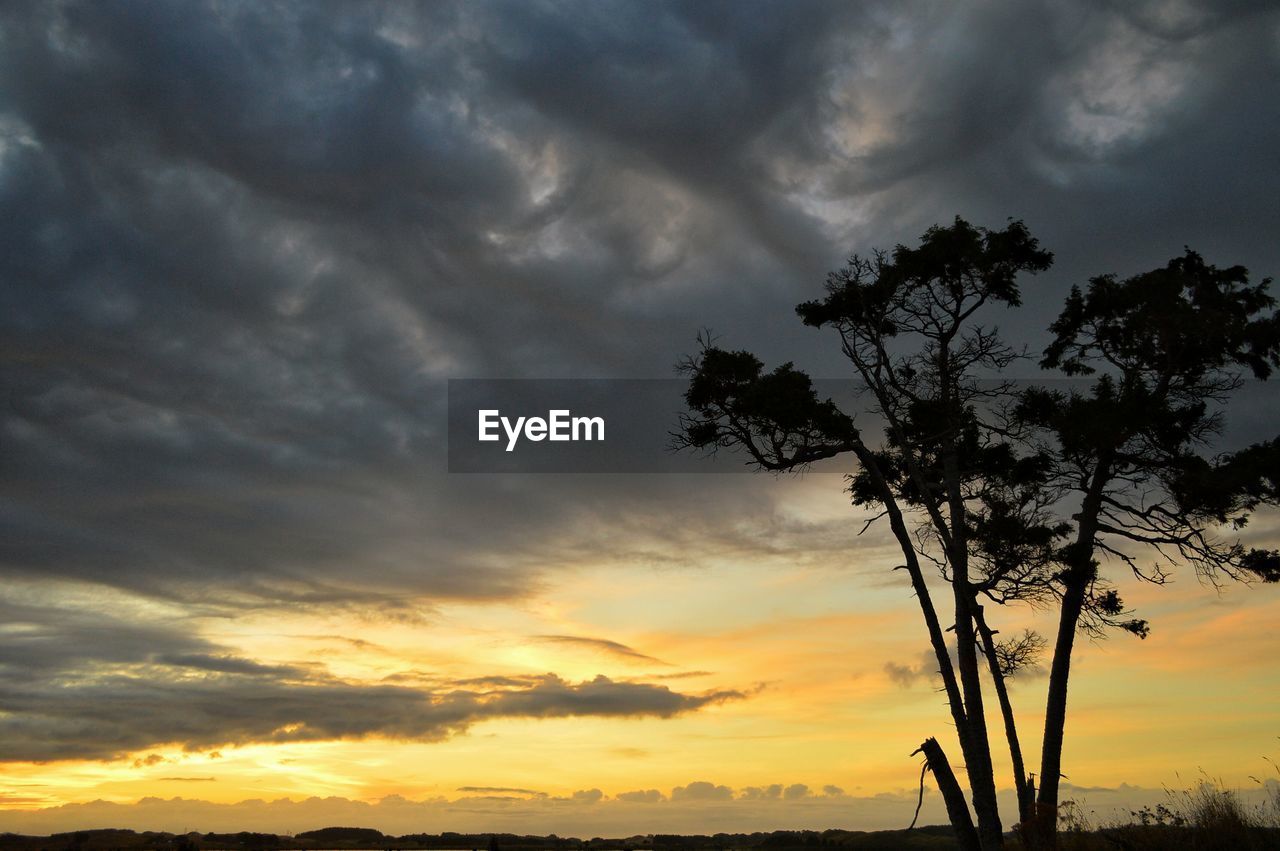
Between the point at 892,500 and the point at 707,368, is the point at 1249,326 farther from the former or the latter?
the point at 707,368

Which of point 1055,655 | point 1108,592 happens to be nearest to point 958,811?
point 1055,655

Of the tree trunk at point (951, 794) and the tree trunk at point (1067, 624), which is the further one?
the tree trunk at point (1067, 624)

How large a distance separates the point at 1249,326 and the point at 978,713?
497 inches

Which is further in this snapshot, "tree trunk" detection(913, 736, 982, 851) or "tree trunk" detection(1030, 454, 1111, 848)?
"tree trunk" detection(1030, 454, 1111, 848)

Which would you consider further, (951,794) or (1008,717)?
(1008,717)

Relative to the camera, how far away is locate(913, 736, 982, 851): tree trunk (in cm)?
2212

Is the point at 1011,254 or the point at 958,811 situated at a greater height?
the point at 1011,254

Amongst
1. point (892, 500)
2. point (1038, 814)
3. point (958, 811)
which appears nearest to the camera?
point (958, 811)

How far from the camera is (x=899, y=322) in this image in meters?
28.7

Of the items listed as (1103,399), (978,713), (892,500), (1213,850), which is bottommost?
(1213,850)

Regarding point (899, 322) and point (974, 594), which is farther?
point (899, 322)

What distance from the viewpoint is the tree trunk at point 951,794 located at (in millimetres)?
22125

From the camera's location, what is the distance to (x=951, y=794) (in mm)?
22219

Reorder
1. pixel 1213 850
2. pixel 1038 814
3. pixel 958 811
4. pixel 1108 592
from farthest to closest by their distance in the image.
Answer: pixel 1108 592 < pixel 1038 814 < pixel 958 811 < pixel 1213 850
